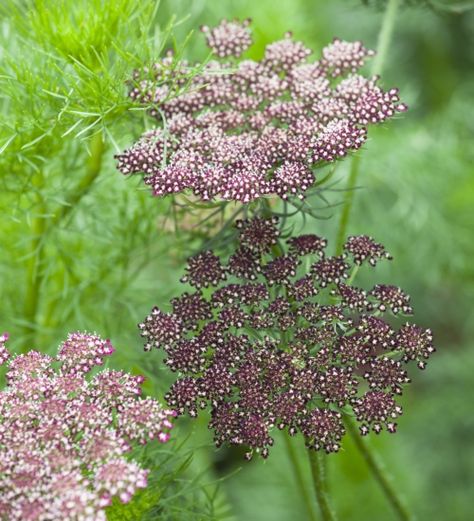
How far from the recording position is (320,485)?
1.06 m

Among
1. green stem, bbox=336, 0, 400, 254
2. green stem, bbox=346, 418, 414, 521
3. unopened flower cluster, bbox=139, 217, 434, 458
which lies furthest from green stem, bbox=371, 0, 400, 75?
green stem, bbox=346, 418, 414, 521

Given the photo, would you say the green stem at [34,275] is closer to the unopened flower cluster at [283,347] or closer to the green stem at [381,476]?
the unopened flower cluster at [283,347]

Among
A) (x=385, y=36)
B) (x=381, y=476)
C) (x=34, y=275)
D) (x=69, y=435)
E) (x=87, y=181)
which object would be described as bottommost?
(x=69, y=435)

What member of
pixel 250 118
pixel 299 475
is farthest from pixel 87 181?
pixel 299 475

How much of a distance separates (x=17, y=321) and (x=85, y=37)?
0.47 m

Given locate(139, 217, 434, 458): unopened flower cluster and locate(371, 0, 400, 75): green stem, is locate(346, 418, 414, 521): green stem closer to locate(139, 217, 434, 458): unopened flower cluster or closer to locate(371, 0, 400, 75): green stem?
locate(139, 217, 434, 458): unopened flower cluster

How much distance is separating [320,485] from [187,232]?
0.42m

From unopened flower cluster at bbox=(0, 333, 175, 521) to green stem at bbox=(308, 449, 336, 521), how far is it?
263mm

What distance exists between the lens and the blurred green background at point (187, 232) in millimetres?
1136

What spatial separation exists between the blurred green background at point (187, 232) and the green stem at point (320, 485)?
0.12 meters

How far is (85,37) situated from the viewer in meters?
1.13

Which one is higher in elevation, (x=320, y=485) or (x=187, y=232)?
(x=187, y=232)

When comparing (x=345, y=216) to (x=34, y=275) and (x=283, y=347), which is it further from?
(x=34, y=275)

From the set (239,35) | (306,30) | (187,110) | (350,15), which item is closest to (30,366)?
(187,110)
